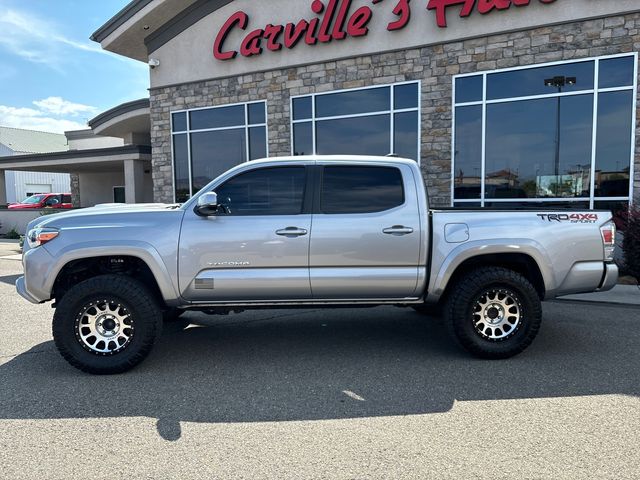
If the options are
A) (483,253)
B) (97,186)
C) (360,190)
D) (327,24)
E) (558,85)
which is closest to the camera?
(483,253)

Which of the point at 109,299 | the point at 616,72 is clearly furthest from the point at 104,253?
the point at 616,72

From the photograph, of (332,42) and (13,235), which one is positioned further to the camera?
(13,235)

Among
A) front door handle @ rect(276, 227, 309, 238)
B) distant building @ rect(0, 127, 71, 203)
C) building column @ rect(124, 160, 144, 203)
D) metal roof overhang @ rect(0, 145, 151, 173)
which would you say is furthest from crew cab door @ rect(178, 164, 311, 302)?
distant building @ rect(0, 127, 71, 203)

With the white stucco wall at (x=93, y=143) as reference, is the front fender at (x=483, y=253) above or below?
below

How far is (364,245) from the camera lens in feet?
15.2

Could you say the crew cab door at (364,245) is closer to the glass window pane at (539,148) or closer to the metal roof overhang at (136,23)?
the glass window pane at (539,148)

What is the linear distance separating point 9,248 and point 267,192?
16.2 metres

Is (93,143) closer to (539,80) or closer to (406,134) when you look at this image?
(406,134)

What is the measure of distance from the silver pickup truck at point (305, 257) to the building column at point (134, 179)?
1434 cm

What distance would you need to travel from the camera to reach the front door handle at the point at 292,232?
4.56m

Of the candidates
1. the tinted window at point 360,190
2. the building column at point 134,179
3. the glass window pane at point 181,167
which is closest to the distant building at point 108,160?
the building column at point 134,179

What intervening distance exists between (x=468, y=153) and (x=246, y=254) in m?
8.08

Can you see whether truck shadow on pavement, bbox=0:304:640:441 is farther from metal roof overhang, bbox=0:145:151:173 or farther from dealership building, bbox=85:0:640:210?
metal roof overhang, bbox=0:145:151:173

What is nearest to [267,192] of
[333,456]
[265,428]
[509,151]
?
[265,428]
